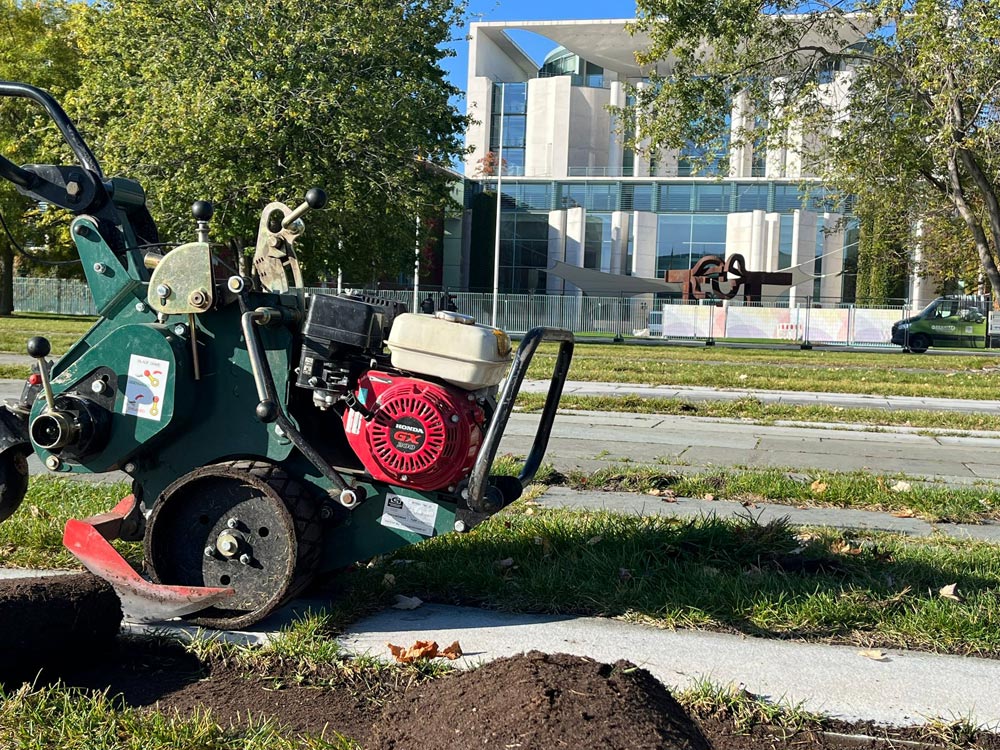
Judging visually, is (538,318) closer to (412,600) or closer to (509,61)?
(509,61)

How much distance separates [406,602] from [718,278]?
40.3 metres

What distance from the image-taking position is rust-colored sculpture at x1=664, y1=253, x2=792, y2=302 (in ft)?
136

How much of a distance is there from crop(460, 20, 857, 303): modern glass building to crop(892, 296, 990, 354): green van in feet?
55.2

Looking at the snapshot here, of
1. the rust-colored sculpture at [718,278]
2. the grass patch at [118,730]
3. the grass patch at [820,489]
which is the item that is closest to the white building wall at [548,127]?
the rust-colored sculpture at [718,278]

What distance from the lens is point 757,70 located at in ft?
66.7

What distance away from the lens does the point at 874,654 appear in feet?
11.6

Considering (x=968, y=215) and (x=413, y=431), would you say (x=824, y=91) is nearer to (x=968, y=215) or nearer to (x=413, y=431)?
(x=968, y=215)

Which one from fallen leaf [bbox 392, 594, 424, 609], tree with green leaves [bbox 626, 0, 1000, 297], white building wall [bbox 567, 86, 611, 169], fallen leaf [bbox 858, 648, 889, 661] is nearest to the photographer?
fallen leaf [bbox 858, 648, 889, 661]

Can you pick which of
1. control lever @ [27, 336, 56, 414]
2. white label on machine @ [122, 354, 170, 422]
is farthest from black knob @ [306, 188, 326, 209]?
control lever @ [27, 336, 56, 414]

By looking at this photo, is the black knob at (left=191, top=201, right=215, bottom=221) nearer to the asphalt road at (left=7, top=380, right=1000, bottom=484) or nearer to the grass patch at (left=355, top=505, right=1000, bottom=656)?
the grass patch at (left=355, top=505, right=1000, bottom=656)

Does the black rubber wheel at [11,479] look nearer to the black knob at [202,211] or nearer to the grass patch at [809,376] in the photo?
the black knob at [202,211]

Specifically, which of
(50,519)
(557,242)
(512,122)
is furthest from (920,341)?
(50,519)

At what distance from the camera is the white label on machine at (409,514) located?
12.3ft

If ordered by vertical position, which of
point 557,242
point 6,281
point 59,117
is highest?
point 557,242
